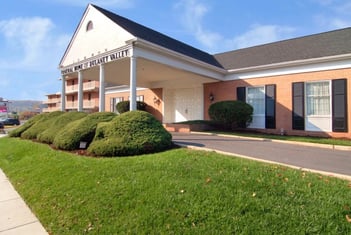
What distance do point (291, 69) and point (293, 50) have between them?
6.34 feet

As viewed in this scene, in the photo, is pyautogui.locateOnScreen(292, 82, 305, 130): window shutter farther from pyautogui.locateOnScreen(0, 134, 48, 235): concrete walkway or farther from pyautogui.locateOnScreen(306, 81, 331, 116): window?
pyautogui.locateOnScreen(0, 134, 48, 235): concrete walkway

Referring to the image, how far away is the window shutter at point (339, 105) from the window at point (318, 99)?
289 mm

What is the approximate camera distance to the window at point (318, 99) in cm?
1195

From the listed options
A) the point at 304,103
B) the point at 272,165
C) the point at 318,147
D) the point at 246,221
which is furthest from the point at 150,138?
the point at 304,103

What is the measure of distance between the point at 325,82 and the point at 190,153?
965 centimetres

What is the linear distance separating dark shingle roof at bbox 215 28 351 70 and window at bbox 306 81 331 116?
1512 millimetres

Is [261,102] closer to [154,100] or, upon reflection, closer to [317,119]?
[317,119]

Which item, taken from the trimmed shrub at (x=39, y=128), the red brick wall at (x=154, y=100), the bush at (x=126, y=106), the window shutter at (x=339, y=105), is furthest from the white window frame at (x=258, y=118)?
the trimmed shrub at (x=39, y=128)

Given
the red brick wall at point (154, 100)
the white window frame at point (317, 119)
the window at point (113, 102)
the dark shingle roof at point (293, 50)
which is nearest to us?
the white window frame at point (317, 119)

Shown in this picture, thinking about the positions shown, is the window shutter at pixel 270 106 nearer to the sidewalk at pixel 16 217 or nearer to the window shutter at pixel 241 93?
the window shutter at pixel 241 93

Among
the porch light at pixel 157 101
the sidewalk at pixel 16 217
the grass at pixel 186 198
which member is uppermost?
the porch light at pixel 157 101

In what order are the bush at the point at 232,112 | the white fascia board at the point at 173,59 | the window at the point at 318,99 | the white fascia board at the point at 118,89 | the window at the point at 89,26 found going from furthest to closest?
1. the white fascia board at the point at 118,89
2. the bush at the point at 232,112
3. the window at the point at 89,26
4. the window at the point at 318,99
5. the white fascia board at the point at 173,59

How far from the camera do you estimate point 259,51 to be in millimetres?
16312

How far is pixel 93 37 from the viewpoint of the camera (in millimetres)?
12508
